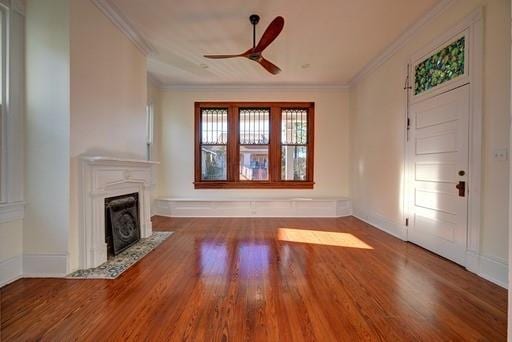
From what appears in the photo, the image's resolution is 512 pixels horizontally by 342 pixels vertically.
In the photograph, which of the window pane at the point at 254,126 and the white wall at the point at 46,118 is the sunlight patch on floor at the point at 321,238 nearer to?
the window pane at the point at 254,126

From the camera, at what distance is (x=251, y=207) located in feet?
18.5

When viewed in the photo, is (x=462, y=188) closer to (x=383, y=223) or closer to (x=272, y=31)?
(x=383, y=223)

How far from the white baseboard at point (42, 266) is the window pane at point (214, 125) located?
158 inches

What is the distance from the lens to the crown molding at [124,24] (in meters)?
2.95

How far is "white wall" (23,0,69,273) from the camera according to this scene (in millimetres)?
2453

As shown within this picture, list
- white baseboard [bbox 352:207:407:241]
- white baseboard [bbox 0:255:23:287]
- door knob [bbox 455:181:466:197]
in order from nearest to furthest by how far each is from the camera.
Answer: white baseboard [bbox 0:255:23:287], door knob [bbox 455:181:466:197], white baseboard [bbox 352:207:407:241]

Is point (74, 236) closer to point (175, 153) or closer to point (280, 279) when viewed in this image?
point (280, 279)

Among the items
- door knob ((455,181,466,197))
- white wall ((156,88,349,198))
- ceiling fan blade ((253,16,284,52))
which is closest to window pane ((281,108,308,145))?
white wall ((156,88,349,198))

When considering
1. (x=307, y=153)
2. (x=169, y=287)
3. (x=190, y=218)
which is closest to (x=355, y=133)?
(x=307, y=153)

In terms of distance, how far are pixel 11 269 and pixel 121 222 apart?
108 cm

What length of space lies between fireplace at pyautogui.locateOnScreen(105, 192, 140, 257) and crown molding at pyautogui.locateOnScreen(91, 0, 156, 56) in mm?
2209

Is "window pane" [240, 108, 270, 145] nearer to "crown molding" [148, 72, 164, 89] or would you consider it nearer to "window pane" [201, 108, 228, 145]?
"window pane" [201, 108, 228, 145]

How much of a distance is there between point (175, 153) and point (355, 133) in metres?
4.18

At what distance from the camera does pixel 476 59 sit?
2586 millimetres
